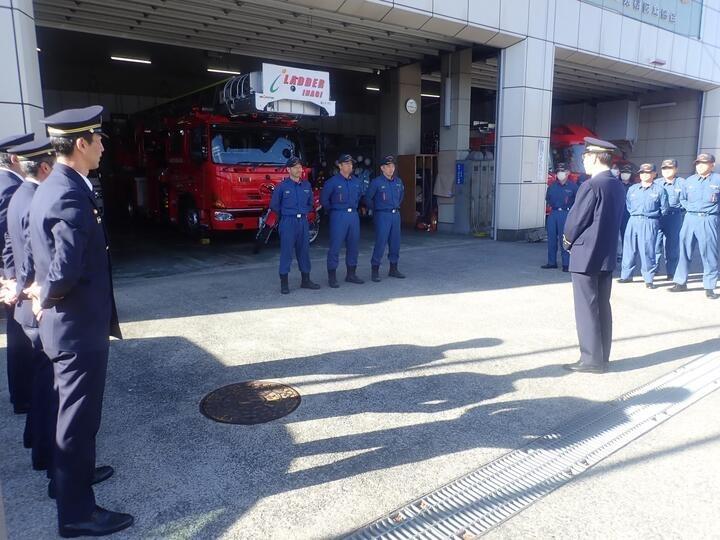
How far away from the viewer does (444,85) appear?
13891 mm

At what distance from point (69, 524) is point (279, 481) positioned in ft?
3.42

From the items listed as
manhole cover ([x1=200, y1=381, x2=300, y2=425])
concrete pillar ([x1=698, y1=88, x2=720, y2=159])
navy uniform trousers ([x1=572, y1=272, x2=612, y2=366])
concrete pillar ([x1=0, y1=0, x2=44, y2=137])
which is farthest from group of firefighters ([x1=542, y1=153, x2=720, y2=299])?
concrete pillar ([x1=698, y1=88, x2=720, y2=159])

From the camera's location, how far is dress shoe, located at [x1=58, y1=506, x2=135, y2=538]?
99.6 inches

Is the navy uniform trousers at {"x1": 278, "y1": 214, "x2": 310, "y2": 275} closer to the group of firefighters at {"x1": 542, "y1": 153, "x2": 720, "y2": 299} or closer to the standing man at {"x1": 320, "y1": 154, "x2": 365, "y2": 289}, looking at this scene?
the standing man at {"x1": 320, "y1": 154, "x2": 365, "y2": 289}

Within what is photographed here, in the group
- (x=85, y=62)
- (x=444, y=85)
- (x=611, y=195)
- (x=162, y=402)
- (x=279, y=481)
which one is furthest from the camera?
(x=85, y=62)

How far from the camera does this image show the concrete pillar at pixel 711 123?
19.0 metres

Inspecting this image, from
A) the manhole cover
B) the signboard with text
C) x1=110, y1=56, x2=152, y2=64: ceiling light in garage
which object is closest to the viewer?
the manhole cover

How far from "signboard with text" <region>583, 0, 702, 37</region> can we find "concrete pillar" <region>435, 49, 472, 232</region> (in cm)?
340

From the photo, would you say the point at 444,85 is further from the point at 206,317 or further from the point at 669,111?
the point at 669,111

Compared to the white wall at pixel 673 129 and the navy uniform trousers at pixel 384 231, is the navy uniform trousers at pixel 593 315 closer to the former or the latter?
the navy uniform trousers at pixel 384 231

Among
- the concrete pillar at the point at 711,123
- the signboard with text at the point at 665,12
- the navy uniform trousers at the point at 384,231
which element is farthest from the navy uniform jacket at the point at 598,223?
the concrete pillar at the point at 711,123

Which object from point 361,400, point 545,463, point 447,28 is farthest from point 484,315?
point 447,28

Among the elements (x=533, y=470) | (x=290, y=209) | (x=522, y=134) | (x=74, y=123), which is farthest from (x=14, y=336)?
(x=522, y=134)

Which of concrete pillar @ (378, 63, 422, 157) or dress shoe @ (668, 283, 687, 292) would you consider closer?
dress shoe @ (668, 283, 687, 292)
